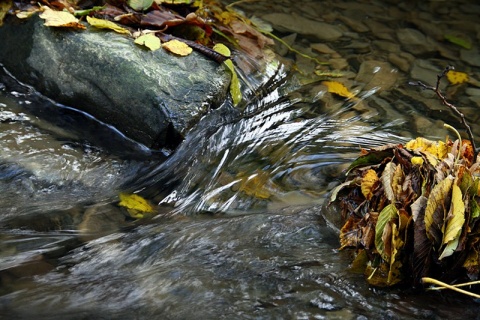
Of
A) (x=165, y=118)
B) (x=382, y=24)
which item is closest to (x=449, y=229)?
(x=165, y=118)

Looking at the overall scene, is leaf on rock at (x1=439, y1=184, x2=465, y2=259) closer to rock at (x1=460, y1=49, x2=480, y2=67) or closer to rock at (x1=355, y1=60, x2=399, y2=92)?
rock at (x1=355, y1=60, x2=399, y2=92)

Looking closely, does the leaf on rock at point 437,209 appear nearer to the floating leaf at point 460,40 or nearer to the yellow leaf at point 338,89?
the yellow leaf at point 338,89

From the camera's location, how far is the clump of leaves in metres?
2.29

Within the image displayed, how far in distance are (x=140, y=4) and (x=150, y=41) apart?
42 centimetres

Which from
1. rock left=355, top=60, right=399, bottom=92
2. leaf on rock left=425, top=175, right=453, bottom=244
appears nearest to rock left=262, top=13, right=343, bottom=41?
rock left=355, top=60, right=399, bottom=92

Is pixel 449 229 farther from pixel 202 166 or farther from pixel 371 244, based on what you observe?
pixel 202 166

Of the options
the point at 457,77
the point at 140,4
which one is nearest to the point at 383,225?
the point at 140,4

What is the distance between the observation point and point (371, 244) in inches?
95.1

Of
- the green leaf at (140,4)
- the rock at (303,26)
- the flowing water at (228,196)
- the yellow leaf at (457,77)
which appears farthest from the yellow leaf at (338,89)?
the green leaf at (140,4)

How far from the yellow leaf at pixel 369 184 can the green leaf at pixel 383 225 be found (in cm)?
21

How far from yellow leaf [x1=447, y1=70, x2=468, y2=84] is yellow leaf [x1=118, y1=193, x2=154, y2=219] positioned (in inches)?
110

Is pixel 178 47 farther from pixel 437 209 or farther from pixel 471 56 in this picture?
pixel 471 56

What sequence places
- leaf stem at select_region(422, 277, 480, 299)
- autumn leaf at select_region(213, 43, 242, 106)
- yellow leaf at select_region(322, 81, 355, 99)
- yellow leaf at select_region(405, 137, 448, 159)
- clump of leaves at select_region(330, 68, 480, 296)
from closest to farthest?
leaf stem at select_region(422, 277, 480, 299), clump of leaves at select_region(330, 68, 480, 296), yellow leaf at select_region(405, 137, 448, 159), autumn leaf at select_region(213, 43, 242, 106), yellow leaf at select_region(322, 81, 355, 99)

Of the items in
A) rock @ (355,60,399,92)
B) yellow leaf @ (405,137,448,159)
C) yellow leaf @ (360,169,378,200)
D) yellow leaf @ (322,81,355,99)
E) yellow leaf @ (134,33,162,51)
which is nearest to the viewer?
yellow leaf @ (360,169,378,200)
